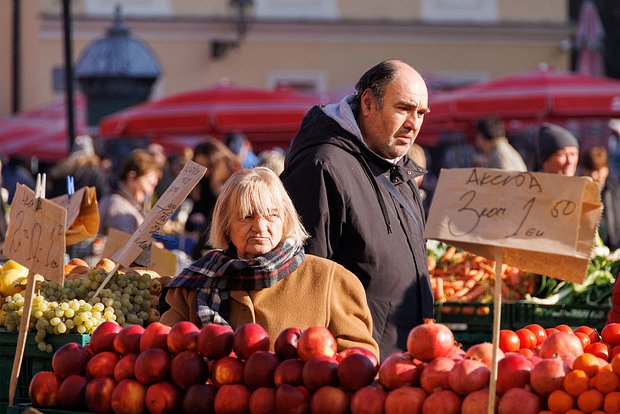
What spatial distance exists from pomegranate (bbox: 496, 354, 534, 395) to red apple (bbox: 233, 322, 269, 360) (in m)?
0.65

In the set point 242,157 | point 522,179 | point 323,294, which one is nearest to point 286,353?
point 323,294

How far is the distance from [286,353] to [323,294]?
53cm

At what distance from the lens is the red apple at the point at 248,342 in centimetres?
352

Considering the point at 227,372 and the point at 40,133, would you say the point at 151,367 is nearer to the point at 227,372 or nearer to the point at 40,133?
the point at 227,372

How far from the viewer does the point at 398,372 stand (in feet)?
10.8

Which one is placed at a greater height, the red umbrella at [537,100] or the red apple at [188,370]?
the red apple at [188,370]

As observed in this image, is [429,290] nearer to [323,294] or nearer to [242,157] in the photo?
[323,294]

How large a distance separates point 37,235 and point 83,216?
172cm

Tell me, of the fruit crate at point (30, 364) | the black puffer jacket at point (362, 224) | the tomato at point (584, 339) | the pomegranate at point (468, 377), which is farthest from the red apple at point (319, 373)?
the fruit crate at point (30, 364)

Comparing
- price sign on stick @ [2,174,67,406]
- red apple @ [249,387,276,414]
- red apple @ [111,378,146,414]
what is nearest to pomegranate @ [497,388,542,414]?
red apple @ [249,387,276,414]

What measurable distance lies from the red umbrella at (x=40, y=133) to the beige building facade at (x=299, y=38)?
13.3 ft

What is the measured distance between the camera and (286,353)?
3496 millimetres

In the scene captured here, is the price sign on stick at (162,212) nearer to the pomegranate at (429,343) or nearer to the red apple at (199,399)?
the red apple at (199,399)

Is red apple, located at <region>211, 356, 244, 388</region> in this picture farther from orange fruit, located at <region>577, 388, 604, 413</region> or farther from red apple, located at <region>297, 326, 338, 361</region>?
orange fruit, located at <region>577, 388, 604, 413</region>
